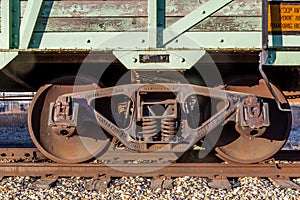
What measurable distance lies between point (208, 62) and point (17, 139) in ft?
17.3

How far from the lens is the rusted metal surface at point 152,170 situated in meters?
5.33

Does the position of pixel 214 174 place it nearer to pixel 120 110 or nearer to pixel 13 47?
pixel 120 110

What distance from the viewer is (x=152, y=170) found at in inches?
212

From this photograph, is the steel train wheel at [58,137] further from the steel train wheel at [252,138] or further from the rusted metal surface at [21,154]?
the steel train wheel at [252,138]

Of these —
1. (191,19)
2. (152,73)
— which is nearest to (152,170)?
(152,73)

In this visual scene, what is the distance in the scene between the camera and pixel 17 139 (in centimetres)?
894

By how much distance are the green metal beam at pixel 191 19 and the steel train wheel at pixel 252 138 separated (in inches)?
46.8

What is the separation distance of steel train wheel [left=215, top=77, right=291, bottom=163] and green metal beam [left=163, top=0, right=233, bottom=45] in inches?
46.8

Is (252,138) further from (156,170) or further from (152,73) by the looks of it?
(152,73)

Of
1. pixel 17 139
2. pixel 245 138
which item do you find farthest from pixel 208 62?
pixel 17 139

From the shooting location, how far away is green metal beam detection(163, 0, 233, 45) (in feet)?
15.8

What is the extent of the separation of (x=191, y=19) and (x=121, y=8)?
32.3 inches

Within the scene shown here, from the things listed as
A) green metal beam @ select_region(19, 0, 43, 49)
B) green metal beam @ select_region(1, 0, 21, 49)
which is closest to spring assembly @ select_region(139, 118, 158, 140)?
green metal beam @ select_region(19, 0, 43, 49)

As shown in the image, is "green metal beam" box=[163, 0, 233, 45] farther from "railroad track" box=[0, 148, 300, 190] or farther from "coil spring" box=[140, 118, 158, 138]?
"railroad track" box=[0, 148, 300, 190]
